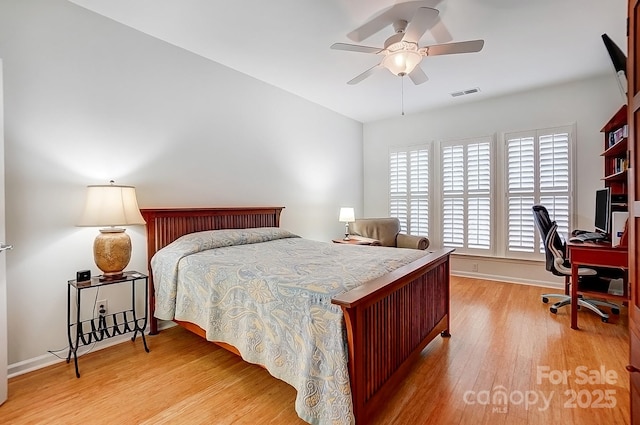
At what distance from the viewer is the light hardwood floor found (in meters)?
1.77

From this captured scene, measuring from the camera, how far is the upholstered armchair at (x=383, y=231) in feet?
15.8

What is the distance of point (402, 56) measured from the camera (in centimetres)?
253

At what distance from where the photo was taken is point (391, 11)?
2.46m

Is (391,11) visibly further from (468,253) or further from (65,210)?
(468,253)

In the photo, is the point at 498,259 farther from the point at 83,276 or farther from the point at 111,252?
the point at 83,276

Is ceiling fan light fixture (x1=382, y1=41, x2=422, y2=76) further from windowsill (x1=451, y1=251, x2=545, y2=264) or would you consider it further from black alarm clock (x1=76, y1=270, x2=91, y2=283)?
windowsill (x1=451, y1=251, x2=545, y2=264)

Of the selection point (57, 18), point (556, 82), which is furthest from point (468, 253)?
point (57, 18)

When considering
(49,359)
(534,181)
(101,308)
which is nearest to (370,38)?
(534,181)

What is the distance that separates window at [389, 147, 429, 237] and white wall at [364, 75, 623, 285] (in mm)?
149

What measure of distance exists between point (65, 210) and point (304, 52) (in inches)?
101

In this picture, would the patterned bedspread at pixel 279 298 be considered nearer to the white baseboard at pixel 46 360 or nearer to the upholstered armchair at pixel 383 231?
the white baseboard at pixel 46 360

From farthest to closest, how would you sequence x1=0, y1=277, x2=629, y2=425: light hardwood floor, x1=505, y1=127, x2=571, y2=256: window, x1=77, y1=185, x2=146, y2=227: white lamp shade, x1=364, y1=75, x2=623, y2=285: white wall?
1. x1=505, y1=127, x2=571, y2=256: window
2. x1=364, y1=75, x2=623, y2=285: white wall
3. x1=77, y1=185, x2=146, y2=227: white lamp shade
4. x1=0, y1=277, x2=629, y2=425: light hardwood floor

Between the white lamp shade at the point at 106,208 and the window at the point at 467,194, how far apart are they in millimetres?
4349

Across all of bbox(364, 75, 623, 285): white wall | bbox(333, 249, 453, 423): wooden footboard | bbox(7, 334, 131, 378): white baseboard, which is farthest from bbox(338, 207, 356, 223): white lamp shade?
bbox(7, 334, 131, 378): white baseboard
